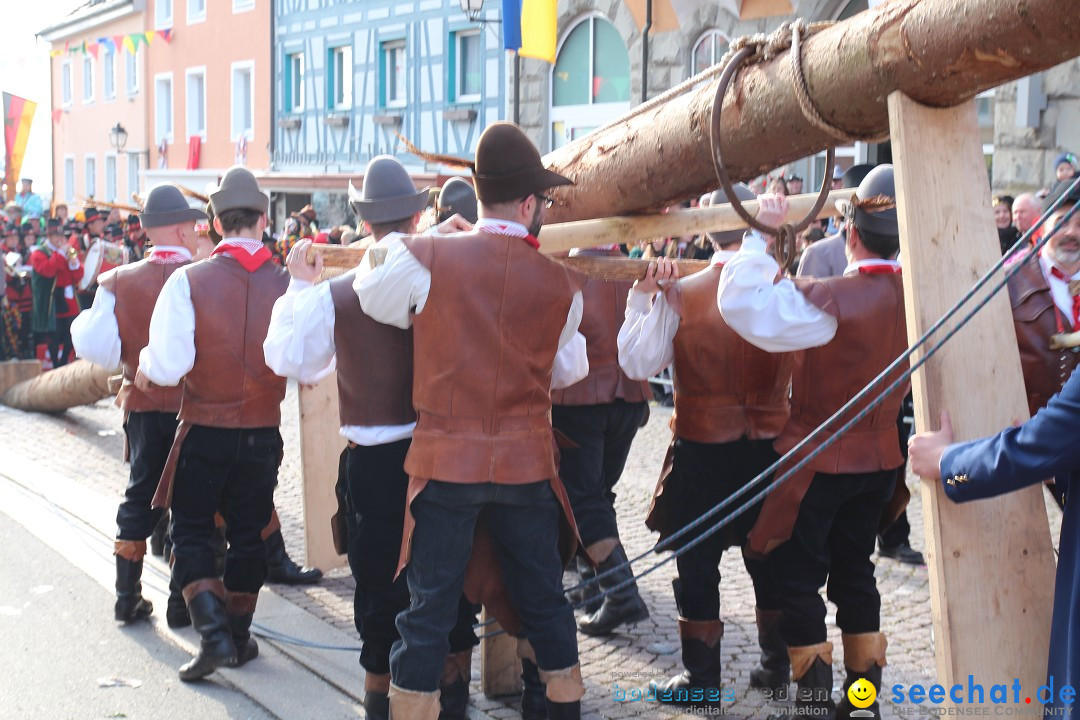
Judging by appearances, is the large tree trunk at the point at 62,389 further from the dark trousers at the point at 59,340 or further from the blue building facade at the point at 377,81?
the blue building facade at the point at 377,81

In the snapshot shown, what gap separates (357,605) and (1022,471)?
2256 millimetres

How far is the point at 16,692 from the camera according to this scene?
185 inches

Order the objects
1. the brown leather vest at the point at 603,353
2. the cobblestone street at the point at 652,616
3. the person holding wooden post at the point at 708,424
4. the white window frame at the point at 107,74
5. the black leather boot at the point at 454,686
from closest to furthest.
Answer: the black leather boot at the point at 454,686
the person holding wooden post at the point at 708,424
the cobblestone street at the point at 652,616
the brown leather vest at the point at 603,353
the white window frame at the point at 107,74

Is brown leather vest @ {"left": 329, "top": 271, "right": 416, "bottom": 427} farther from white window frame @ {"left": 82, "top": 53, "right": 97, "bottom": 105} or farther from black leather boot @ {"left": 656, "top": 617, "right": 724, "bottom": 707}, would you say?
white window frame @ {"left": 82, "top": 53, "right": 97, "bottom": 105}

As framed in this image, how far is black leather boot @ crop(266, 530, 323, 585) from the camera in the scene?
602cm

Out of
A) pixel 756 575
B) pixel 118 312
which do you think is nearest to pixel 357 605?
pixel 756 575

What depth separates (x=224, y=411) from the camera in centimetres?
497

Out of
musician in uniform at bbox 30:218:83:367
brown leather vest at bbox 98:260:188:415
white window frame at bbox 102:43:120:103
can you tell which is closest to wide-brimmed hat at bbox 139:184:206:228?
brown leather vest at bbox 98:260:188:415

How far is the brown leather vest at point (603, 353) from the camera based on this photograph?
5.57 m

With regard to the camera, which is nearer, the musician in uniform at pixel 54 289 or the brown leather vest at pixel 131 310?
the brown leather vest at pixel 131 310

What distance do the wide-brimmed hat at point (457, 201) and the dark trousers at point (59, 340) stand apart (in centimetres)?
1027

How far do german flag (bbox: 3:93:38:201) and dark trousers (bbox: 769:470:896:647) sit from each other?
3047 cm

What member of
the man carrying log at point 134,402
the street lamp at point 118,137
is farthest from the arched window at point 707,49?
the street lamp at point 118,137

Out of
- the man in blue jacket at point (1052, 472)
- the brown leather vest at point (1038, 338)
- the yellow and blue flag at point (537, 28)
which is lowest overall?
the man in blue jacket at point (1052, 472)
